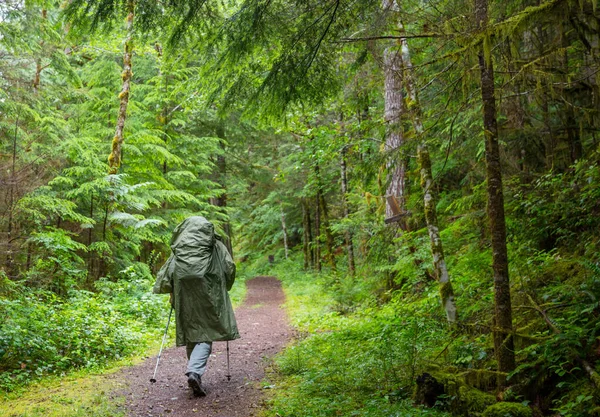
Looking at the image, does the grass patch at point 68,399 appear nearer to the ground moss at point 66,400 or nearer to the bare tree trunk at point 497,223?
the ground moss at point 66,400

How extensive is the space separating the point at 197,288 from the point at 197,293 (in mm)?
69

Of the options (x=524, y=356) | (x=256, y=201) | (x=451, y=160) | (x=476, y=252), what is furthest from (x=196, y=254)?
(x=256, y=201)

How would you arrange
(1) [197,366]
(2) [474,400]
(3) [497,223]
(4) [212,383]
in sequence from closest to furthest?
(2) [474,400]
(3) [497,223]
(1) [197,366]
(4) [212,383]

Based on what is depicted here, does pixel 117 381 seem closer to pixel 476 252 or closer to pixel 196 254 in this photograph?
pixel 196 254

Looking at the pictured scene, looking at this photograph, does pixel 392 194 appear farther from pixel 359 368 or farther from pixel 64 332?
pixel 64 332

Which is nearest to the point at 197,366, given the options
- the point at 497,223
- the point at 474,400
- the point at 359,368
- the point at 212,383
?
the point at 212,383

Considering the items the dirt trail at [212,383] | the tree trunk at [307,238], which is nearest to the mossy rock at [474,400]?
the dirt trail at [212,383]

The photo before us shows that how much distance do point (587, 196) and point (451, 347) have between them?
2.76 meters

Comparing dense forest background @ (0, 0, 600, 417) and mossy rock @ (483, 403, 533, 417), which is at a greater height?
dense forest background @ (0, 0, 600, 417)

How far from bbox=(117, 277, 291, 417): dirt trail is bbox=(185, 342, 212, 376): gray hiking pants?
0.33 metres

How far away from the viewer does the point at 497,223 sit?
423 centimetres

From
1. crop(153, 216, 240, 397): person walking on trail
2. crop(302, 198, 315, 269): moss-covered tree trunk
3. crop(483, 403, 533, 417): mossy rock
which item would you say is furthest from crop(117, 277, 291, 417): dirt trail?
crop(302, 198, 315, 269): moss-covered tree trunk

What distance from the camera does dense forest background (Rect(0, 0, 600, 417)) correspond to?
14.3 feet

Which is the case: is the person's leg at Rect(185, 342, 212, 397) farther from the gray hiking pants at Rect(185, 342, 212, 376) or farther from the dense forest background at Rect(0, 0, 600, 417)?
the dense forest background at Rect(0, 0, 600, 417)
